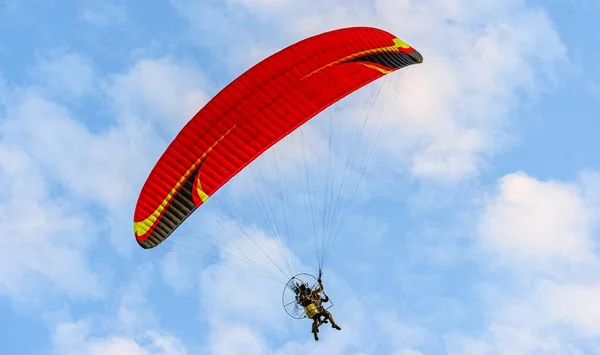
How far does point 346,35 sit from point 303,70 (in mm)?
2143

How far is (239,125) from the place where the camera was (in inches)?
1159

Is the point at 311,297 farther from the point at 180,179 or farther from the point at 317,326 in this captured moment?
the point at 180,179

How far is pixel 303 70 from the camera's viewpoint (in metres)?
29.9

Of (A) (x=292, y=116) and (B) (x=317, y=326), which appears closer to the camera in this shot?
(A) (x=292, y=116)

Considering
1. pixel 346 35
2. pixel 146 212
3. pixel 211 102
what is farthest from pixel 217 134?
pixel 346 35

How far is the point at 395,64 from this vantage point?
31.8 m

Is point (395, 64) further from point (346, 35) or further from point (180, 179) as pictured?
point (180, 179)

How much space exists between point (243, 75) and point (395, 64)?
5.29 meters

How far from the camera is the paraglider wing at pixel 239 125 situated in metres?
29.4

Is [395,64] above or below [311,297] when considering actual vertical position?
above

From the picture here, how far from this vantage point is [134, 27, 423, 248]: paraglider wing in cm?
2938

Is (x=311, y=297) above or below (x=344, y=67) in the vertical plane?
below

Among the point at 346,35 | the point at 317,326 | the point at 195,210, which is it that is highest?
the point at 346,35

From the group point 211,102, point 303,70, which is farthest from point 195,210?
point 303,70
